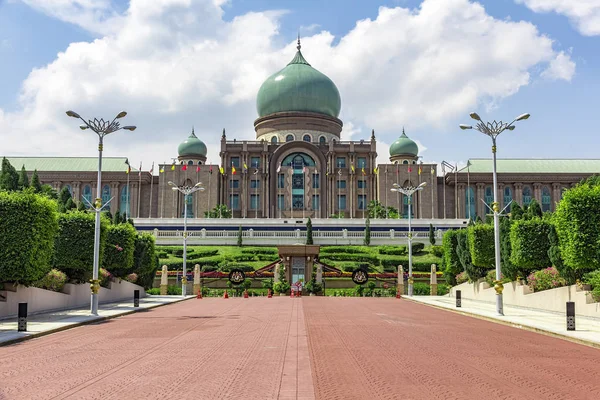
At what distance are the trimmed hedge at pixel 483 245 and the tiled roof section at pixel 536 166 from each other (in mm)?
68251

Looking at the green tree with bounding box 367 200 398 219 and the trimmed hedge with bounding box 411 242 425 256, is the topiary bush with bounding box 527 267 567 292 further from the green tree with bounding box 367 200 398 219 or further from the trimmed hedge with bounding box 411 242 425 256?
the green tree with bounding box 367 200 398 219

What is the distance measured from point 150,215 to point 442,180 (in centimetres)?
4810

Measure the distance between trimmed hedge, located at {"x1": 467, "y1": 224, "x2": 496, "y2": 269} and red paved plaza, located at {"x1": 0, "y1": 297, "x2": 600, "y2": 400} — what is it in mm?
20399

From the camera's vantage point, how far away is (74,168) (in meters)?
109

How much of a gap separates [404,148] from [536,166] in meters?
24.3

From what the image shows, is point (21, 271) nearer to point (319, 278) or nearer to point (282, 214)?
point (319, 278)

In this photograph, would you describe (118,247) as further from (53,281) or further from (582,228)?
(582,228)

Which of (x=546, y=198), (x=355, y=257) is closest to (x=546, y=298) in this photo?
(x=355, y=257)

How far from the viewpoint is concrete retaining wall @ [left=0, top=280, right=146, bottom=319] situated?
80.1ft

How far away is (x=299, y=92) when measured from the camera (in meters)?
103

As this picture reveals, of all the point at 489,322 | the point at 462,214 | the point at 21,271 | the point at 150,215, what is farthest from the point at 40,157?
the point at 489,322

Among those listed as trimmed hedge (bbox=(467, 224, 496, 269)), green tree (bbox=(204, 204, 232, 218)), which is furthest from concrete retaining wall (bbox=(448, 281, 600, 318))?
green tree (bbox=(204, 204, 232, 218))

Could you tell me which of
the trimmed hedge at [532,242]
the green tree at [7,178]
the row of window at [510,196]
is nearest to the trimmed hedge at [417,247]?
the row of window at [510,196]

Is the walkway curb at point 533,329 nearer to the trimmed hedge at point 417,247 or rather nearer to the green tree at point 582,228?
the green tree at point 582,228
